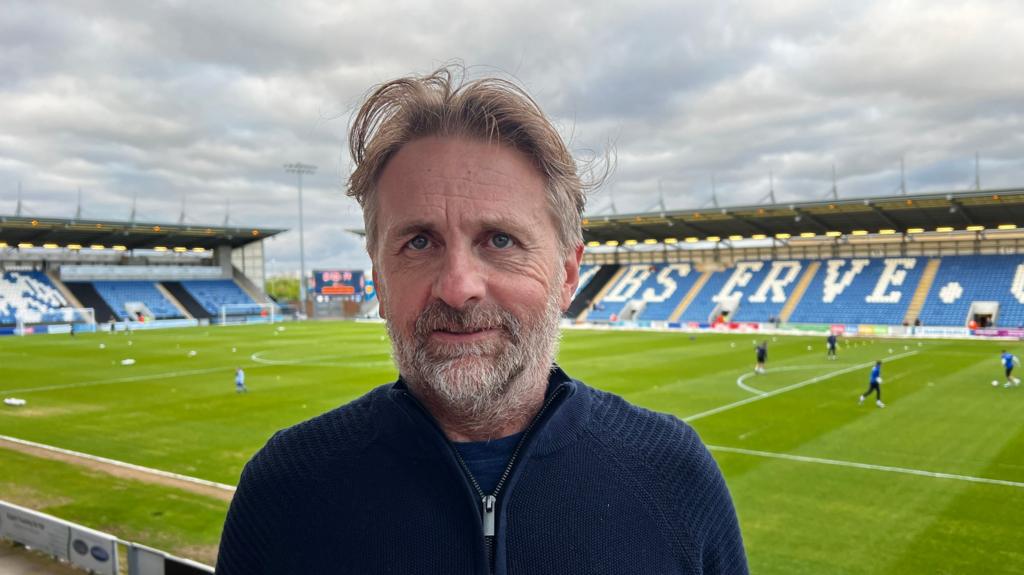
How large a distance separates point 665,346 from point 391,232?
1507 inches

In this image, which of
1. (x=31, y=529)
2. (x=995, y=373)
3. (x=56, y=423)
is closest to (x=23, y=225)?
(x=56, y=423)

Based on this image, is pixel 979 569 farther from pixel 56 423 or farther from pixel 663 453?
pixel 56 423

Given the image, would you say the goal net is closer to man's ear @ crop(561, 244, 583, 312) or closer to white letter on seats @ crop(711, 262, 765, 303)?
white letter on seats @ crop(711, 262, 765, 303)

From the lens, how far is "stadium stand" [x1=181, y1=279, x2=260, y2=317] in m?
69.6

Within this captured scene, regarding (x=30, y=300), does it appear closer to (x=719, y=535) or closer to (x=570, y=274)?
(x=570, y=274)

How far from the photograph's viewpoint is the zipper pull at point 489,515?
188cm

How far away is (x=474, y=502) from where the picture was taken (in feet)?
6.18

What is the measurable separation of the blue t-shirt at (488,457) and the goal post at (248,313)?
2739 inches


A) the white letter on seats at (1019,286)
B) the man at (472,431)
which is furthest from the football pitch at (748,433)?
the white letter on seats at (1019,286)

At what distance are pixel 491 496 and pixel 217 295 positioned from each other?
76183mm

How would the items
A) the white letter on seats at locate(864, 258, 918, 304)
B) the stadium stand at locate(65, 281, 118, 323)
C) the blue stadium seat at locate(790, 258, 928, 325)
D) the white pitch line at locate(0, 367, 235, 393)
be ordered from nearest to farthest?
the white pitch line at locate(0, 367, 235, 393), the blue stadium seat at locate(790, 258, 928, 325), the white letter on seats at locate(864, 258, 918, 304), the stadium stand at locate(65, 281, 118, 323)

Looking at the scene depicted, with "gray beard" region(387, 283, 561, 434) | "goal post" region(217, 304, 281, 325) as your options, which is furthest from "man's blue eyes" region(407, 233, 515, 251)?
"goal post" region(217, 304, 281, 325)

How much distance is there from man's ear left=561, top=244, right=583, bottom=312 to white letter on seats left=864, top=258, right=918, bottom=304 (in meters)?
54.9

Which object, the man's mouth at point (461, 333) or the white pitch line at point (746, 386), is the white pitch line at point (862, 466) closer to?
the white pitch line at point (746, 386)
